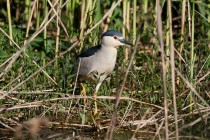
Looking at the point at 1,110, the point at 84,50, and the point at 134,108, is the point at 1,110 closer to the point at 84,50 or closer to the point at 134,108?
the point at 134,108

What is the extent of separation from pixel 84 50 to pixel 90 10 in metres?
0.52

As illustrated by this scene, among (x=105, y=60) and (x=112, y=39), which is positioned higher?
(x=112, y=39)

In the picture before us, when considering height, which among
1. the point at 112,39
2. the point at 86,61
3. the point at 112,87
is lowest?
the point at 112,87

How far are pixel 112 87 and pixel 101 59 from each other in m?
0.47

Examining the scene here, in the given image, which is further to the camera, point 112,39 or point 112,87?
point 112,87

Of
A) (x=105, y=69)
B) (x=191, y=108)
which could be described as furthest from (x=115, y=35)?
(x=191, y=108)

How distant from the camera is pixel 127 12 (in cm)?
916

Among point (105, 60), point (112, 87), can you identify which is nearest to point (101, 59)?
point (105, 60)

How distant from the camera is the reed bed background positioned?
21.0 feet

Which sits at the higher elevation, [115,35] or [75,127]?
[115,35]

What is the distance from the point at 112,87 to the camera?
8422 mm

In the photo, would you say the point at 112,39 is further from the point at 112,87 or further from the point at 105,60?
the point at 112,87

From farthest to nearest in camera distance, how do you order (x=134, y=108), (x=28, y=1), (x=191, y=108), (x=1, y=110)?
(x=28, y=1)
(x=134, y=108)
(x=191, y=108)
(x=1, y=110)

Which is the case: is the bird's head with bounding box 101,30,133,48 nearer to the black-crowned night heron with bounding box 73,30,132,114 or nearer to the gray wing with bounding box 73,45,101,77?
the black-crowned night heron with bounding box 73,30,132,114
